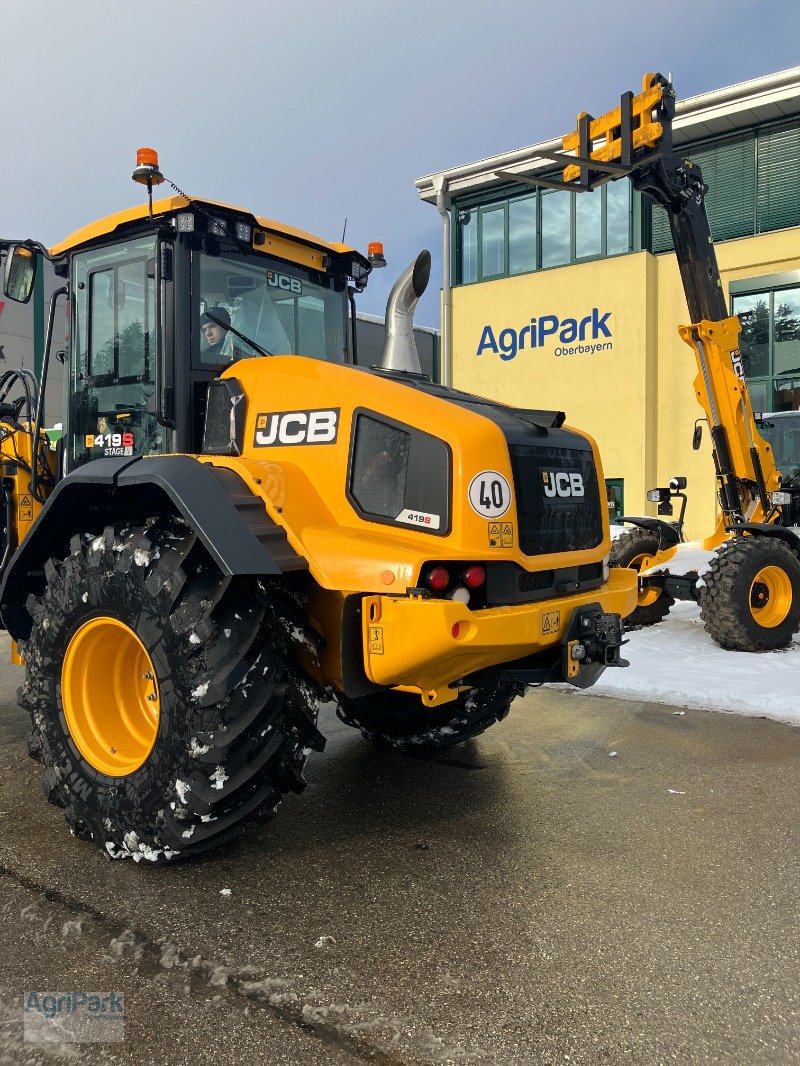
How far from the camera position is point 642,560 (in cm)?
833

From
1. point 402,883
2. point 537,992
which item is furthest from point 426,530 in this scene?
point 537,992

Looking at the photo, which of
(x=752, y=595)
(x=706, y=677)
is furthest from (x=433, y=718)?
(x=752, y=595)

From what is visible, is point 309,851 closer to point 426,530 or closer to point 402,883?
point 402,883

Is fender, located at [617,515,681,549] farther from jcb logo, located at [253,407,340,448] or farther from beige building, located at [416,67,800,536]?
beige building, located at [416,67,800,536]

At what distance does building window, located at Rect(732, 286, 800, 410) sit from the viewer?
16156mm

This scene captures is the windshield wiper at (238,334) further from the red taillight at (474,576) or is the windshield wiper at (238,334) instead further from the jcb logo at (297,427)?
the red taillight at (474,576)

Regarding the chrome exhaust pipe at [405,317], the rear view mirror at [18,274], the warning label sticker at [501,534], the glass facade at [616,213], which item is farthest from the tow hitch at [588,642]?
the glass facade at [616,213]

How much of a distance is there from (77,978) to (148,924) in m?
0.33

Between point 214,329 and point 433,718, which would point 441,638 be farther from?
point 214,329

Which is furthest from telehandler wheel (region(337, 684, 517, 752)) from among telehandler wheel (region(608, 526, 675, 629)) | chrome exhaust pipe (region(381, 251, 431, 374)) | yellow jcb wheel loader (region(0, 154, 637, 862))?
telehandler wheel (region(608, 526, 675, 629))

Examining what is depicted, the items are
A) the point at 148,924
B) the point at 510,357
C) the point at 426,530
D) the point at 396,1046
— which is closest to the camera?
the point at 396,1046

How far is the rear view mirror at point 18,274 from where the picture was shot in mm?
4262

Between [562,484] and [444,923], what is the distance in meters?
1.71

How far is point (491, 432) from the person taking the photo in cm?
316
